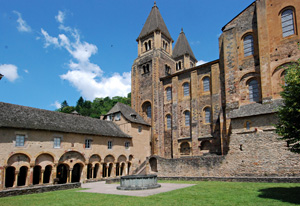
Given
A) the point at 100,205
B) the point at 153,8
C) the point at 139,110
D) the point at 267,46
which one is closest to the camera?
the point at 100,205

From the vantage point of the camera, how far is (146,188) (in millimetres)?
16938

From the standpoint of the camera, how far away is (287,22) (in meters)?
24.4

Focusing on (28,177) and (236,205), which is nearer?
(236,205)

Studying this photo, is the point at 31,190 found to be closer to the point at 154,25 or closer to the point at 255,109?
the point at 255,109

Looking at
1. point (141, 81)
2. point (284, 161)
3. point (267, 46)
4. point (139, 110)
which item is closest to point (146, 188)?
point (284, 161)

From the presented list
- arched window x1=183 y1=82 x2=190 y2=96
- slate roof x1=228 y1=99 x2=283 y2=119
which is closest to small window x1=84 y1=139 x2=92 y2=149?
arched window x1=183 y1=82 x2=190 y2=96

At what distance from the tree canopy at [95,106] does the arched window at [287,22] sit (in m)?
55.1

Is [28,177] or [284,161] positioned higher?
[284,161]

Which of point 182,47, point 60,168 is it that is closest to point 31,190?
point 60,168

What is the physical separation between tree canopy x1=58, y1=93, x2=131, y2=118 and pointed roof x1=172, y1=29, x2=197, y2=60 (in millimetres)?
27463

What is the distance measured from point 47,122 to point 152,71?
20.2m

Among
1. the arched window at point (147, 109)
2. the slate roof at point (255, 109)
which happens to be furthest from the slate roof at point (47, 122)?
the slate roof at point (255, 109)

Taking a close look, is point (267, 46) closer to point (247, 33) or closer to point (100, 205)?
point (247, 33)

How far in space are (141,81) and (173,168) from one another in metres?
19.0
